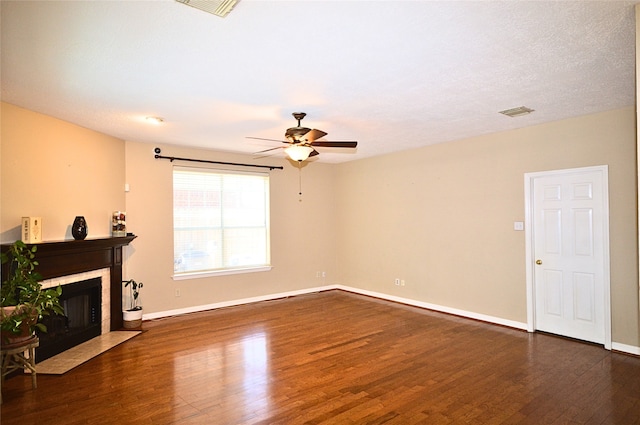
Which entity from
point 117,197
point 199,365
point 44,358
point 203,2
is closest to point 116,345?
point 44,358

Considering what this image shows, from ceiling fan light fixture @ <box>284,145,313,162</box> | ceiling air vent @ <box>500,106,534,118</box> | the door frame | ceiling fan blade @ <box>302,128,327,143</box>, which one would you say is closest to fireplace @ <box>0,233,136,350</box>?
ceiling fan light fixture @ <box>284,145,313,162</box>

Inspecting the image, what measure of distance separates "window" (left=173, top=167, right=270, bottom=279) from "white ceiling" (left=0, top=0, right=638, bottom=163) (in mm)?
1773

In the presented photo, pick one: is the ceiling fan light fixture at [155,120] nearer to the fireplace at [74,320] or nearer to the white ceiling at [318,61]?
the white ceiling at [318,61]

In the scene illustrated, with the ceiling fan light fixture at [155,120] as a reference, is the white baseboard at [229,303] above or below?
below

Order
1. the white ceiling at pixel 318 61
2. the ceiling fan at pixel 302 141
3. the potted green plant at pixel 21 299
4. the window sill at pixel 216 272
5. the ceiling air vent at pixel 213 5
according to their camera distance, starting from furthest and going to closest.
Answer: the window sill at pixel 216 272, the ceiling fan at pixel 302 141, the potted green plant at pixel 21 299, the white ceiling at pixel 318 61, the ceiling air vent at pixel 213 5

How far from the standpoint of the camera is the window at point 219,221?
6035 millimetres

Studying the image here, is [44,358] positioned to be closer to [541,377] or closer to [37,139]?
[37,139]

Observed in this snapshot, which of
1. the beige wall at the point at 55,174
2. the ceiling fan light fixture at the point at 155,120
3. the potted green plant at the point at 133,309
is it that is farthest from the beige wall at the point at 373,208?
the ceiling fan light fixture at the point at 155,120

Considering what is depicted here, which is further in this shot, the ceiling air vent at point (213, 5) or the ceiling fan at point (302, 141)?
the ceiling fan at point (302, 141)

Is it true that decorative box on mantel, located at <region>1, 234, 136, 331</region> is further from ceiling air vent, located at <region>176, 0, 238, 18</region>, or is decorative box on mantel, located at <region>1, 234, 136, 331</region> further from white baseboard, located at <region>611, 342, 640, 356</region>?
white baseboard, located at <region>611, 342, 640, 356</region>

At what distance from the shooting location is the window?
6035 millimetres

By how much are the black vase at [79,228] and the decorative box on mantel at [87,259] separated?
0.08 m


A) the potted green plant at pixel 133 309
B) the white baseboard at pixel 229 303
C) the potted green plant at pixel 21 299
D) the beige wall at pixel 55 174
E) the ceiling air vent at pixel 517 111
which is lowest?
the white baseboard at pixel 229 303

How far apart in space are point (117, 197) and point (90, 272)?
1.18 m
